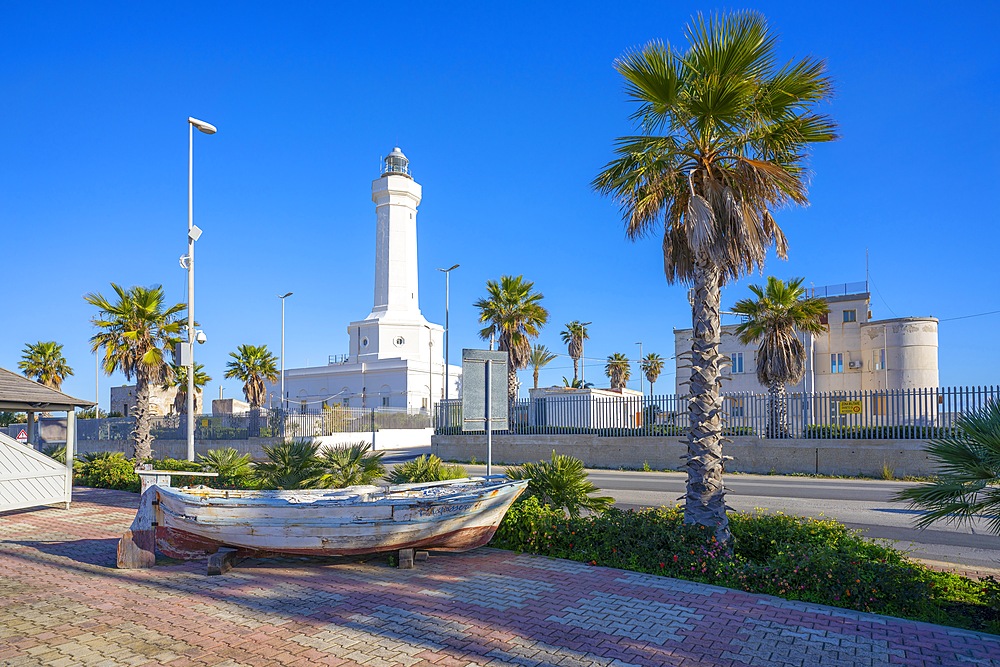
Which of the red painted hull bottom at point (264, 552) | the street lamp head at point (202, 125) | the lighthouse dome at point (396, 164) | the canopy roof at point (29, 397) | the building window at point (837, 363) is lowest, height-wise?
the red painted hull bottom at point (264, 552)

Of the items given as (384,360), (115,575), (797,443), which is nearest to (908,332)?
(797,443)

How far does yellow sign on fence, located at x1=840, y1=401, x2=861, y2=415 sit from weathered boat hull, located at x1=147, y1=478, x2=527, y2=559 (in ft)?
58.5

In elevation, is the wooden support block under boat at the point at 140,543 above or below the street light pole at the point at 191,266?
below

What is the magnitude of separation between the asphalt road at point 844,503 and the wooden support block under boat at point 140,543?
23.8ft

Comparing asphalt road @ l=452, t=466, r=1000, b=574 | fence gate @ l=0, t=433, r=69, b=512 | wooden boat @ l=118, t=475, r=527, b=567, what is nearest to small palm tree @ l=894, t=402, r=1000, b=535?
asphalt road @ l=452, t=466, r=1000, b=574

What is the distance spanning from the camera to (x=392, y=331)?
5438 centimetres

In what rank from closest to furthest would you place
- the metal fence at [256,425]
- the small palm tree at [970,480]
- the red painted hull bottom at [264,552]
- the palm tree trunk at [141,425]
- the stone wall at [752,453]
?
the small palm tree at [970,480] < the red painted hull bottom at [264,552] < the stone wall at [752,453] < the palm tree trunk at [141,425] < the metal fence at [256,425]

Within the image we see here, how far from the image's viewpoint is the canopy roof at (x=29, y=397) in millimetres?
14320

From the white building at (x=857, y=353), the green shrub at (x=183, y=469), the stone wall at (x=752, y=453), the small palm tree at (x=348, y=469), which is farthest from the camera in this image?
the white building at (x=857, y=353)

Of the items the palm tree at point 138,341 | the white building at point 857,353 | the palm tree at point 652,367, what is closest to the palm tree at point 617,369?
the palm tree at point 652,367

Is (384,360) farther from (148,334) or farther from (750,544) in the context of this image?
(750,544)

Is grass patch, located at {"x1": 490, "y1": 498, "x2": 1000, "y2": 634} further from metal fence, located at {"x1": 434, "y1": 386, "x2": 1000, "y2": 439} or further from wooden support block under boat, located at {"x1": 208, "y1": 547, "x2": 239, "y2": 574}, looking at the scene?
metal fence, located at {"x1": 434, "y1": 386, "x2": 1000, "y2": 439}

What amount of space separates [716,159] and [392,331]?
153 ft

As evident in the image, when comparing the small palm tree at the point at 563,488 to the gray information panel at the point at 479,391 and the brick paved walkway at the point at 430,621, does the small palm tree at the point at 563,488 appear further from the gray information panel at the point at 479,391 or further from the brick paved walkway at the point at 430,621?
the brick paved walkway at the point at 430,621
